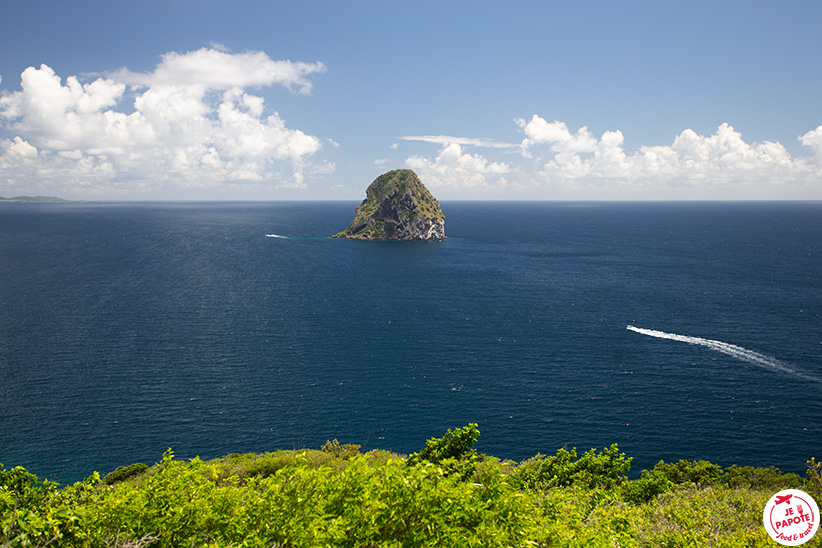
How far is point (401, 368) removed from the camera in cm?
7544

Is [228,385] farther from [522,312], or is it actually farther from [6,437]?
[522,312]

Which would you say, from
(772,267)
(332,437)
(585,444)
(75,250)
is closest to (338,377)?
(332,437)

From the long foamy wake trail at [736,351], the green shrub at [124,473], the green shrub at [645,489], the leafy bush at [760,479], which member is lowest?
the green shrub at [124,473]

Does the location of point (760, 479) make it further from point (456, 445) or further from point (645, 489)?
point (456, 445)

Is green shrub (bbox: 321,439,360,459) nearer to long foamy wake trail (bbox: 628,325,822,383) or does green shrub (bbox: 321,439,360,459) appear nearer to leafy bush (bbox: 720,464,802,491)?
leafy bush (bbox: 720,464,802,491)

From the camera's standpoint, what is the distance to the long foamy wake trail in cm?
7356

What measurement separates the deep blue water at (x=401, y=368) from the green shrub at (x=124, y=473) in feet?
15.9

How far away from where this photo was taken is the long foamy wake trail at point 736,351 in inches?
2896

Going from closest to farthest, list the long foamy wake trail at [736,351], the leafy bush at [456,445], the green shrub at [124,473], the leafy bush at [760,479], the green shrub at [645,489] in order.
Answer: the green shrub at [645,489], the leafy bush at [456,445], the leafy bush at [760,479], the green shrub at [124,473], the long foamy wake trail at [736,351]

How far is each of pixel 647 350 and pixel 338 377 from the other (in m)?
57.2

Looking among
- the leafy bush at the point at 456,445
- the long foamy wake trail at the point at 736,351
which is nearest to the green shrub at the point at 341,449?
the leafy bush at the point at 456,445

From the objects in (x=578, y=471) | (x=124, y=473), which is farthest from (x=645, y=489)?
(x=124, y=473)

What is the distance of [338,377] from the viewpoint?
72062 mm

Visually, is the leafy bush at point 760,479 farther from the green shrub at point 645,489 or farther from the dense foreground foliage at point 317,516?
the dense foreground foliage at point 317,516
